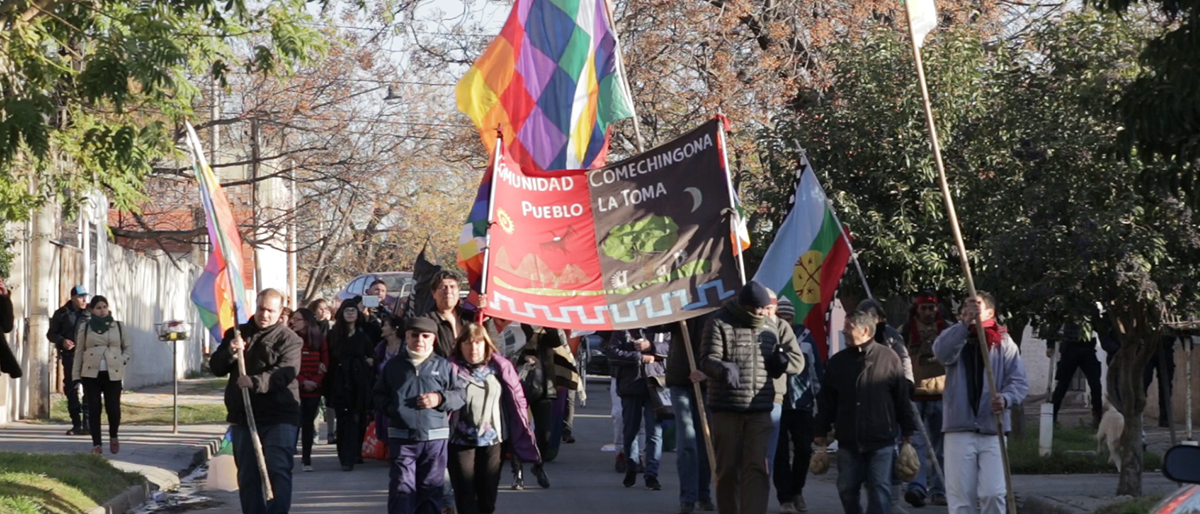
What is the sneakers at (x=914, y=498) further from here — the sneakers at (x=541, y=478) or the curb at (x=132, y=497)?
the curb at (x=132, y=497)

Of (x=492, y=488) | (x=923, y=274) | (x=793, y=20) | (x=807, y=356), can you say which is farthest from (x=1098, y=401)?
(x=492, y=488)

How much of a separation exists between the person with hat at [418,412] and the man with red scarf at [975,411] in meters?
3.06

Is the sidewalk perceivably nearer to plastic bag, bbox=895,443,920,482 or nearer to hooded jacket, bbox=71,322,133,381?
hooded jacket, bbox=71,322,133,381

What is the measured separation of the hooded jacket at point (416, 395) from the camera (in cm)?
949

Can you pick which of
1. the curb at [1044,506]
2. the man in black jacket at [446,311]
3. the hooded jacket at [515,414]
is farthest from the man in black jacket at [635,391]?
the curb at [1044,506]

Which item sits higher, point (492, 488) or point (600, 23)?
point (600, 23)

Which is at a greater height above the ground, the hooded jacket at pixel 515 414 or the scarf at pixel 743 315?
the scarf at pixel 743 315

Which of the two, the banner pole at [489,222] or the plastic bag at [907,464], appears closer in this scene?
the banner pole at [489,222]

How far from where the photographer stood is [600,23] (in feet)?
38.9

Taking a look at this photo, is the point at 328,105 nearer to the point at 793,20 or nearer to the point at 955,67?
the point at 793,20

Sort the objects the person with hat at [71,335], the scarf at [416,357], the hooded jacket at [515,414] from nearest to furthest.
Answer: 1. the scarf at [416,357]
2. the hooded jacket at [515,414]
3. the person with hat at [71,335]

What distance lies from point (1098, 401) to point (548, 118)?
10.5m

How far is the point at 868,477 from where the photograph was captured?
9961 millimetres

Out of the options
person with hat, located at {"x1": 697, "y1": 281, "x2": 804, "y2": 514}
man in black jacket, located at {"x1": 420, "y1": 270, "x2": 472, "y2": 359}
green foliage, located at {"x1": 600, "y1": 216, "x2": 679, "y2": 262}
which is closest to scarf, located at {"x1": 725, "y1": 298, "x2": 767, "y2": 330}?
person with hat, located at {"x1": 697, "y1": 281, "x2": 804, "y2": 514}
